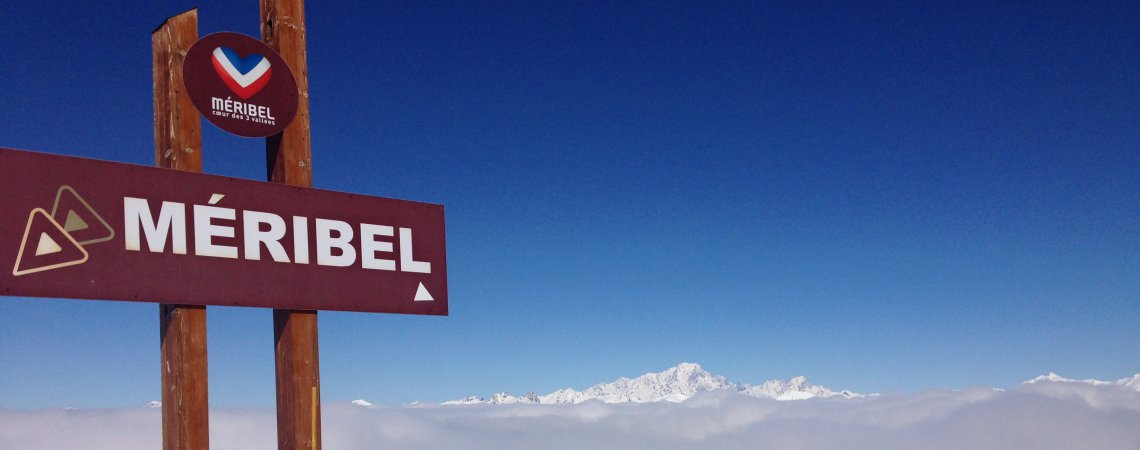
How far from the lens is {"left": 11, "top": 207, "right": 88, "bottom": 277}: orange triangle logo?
7832mm

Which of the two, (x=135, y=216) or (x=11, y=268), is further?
(x=135, y=216)

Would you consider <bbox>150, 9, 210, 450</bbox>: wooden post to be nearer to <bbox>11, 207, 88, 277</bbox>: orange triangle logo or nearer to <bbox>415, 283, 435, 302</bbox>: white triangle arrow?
<bbox>11, 207, 88, 277</bbox>: orange triangle logo

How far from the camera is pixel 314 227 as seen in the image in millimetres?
9602

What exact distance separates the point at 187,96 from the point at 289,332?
2280mm

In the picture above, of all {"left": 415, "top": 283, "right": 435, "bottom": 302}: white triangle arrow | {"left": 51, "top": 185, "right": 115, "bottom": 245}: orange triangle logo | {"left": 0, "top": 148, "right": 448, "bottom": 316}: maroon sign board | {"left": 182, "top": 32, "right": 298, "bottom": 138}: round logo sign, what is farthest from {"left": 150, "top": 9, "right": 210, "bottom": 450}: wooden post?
{"left": 415, "top": 283, "right": 435, "bottom": 302}: white triangle arrow

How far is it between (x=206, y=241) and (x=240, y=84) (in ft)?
5.11

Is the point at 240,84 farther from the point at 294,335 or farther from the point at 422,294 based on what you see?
the point at 422,294

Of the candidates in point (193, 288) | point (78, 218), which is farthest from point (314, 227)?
point (78, 218)

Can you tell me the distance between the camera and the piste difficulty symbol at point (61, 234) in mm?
7863

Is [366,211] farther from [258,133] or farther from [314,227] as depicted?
[258,133]

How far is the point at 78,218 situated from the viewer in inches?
320

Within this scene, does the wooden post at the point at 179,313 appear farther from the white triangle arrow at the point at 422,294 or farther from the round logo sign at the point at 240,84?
the white triangle arrow at the point at 422,294

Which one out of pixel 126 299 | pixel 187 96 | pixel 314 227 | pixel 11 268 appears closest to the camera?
pixel 11 268

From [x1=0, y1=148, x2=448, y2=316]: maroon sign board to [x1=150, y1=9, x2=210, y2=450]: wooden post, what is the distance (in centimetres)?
22
